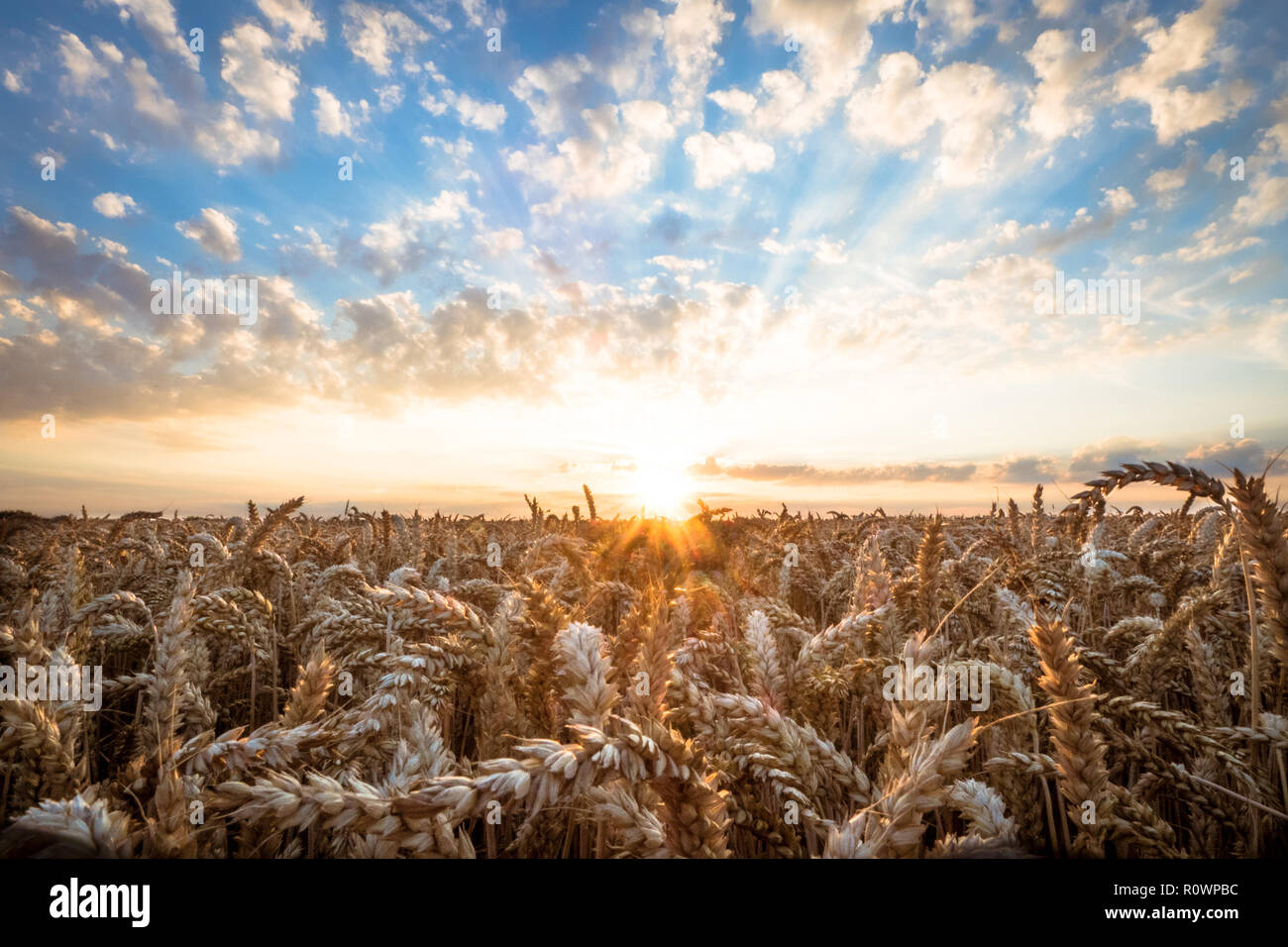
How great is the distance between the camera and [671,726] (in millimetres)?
2846

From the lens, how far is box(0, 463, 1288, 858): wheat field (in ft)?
4.43

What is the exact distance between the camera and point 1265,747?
10.1 feet

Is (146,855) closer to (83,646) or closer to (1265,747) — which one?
(83,646)

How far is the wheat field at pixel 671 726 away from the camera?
4.43 feet
